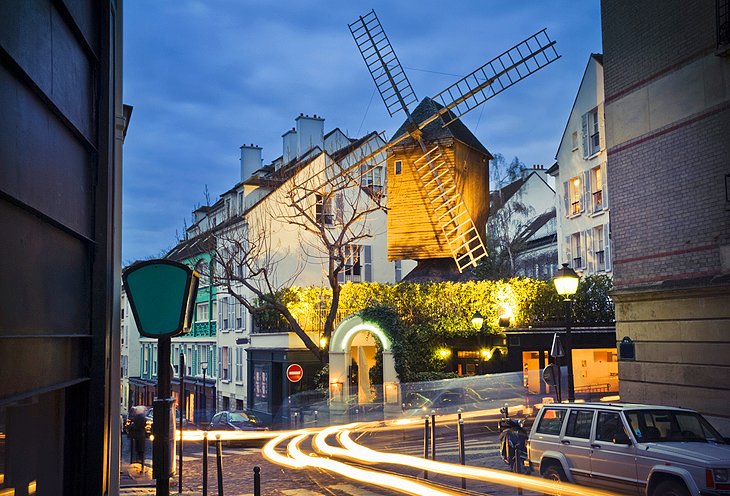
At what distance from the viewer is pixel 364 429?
27391 millimetres

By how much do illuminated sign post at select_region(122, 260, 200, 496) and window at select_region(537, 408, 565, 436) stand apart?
31.7 ft

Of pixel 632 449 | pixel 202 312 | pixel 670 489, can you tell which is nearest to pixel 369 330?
pixel 632 449

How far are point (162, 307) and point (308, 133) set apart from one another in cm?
4452

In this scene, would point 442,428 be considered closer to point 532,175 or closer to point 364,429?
point 364,429

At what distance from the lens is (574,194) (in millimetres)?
38938

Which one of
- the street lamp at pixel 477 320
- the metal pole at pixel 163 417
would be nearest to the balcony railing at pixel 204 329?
the street lamp at pixel 477 320

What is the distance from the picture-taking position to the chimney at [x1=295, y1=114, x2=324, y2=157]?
162ft

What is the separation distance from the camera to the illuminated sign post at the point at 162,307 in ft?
18.7

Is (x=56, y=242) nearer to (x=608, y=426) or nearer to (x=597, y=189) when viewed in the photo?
(x=608, y=426)

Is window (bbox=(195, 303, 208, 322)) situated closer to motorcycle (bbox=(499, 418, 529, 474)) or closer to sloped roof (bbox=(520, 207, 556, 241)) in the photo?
sloped roof (bbox=(520, 207, 556, 241))

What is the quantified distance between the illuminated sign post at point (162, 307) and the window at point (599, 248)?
32.7m

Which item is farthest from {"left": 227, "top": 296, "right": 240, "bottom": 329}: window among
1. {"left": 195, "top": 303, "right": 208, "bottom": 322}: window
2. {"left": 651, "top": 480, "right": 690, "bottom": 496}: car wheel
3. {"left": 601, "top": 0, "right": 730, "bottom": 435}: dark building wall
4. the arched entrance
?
{"left": 651, "top": 480, "right": 690, "bottom": 496}: car wheel

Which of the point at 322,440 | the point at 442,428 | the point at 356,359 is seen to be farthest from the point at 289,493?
the point at 356,359

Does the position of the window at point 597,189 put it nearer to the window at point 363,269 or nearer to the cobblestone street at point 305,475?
the cobblestone street at point 305,475
